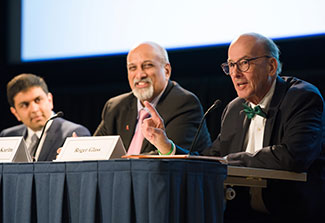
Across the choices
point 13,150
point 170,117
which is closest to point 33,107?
point 170,117

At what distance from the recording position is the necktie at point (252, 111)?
3346mm

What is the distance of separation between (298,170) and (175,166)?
1065 millimetres

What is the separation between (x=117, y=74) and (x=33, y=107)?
3.47 ft

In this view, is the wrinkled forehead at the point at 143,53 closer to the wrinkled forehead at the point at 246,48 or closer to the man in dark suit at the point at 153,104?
the man in dark suit at the point at 153,104

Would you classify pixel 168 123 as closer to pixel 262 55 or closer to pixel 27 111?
pixel 262 55

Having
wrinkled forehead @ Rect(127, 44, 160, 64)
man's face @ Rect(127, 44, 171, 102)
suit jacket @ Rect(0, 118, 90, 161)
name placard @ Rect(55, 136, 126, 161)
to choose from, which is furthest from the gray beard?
name placard @ Rect(55, 136, 126, 161)

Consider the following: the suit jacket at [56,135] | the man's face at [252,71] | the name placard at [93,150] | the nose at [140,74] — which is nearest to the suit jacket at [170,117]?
the nose at [140,74]

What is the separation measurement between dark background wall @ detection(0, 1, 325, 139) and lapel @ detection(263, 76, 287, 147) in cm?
106

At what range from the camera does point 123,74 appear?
5656mm

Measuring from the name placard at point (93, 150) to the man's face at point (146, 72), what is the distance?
1.69 meters

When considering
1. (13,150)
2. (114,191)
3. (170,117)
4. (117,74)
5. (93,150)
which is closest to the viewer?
(114,191)

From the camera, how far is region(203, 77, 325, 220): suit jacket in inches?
118

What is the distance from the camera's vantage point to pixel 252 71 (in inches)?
139

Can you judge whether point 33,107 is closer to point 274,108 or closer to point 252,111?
point 252,111
